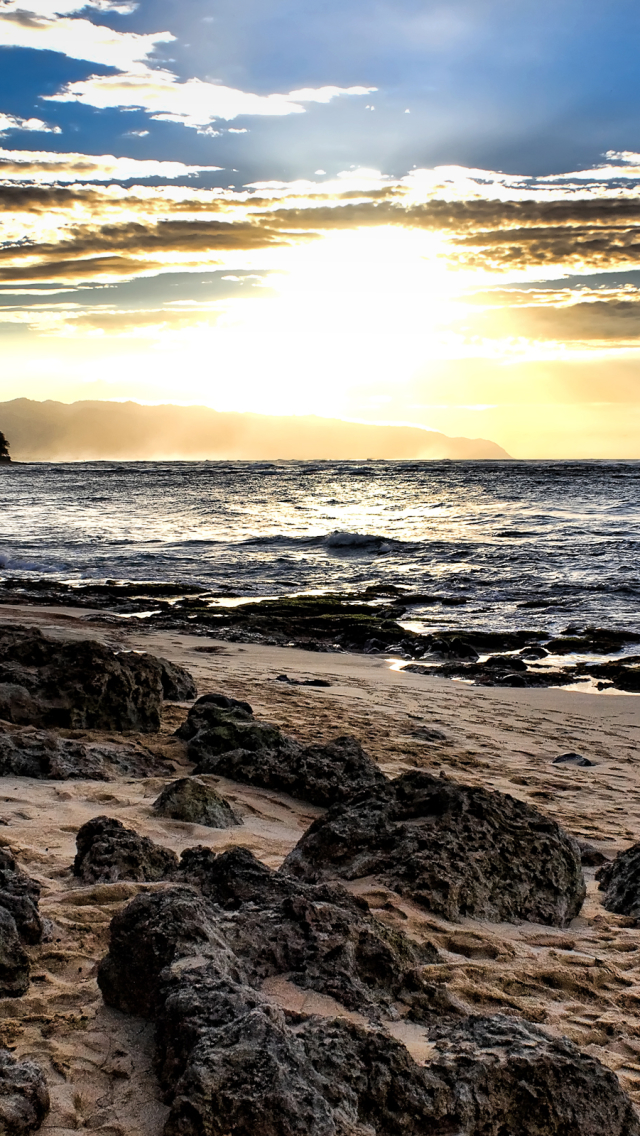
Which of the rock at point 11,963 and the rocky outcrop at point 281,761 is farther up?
the rock at point 11,963

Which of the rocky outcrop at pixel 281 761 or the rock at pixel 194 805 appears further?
the rocky outcrop at pixel 281 761

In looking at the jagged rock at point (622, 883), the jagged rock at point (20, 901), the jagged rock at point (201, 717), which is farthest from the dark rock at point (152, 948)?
the jagged rock at point (201, 717)

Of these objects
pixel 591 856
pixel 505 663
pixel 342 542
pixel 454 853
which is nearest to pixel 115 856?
pixel 454 853

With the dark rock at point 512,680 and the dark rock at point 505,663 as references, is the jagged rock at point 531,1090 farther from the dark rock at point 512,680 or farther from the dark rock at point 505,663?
the dark rock at point 505,663

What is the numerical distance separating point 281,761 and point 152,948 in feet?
10.6

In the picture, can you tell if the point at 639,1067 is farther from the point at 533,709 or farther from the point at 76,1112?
the point at 533,709

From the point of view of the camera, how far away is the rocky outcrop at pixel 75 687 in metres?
7.00

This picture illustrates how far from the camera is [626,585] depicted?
20516mm

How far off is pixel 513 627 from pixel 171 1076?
47.9 ft

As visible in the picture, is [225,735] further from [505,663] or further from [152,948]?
[505,663]

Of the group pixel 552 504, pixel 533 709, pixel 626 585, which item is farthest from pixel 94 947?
pixel 552 504

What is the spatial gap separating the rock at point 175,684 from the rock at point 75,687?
996 mm

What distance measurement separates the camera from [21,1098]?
2.38m

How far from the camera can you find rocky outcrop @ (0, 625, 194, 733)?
23.0 feet
